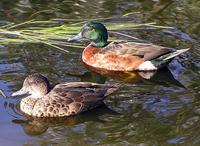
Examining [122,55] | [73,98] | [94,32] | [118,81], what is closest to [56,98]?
[73,98]

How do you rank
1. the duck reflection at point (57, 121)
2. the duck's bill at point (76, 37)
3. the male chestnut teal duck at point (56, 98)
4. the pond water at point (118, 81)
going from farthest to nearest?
the duck's bill at point (76, 37)
the male chestnut teal duck at point (56, 98)
the duck reflection at point (57, 121)
the pond water at point (118, 81)

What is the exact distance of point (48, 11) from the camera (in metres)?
10.4

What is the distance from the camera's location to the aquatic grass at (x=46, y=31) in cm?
Answer: 865

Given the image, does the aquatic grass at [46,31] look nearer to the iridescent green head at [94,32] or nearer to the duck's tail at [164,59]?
the iridescent green head at [94,32]

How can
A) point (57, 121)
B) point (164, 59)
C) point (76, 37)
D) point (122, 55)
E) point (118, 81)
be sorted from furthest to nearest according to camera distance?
point (76, 37) → point (122, 55) → point (164, 59) → point (118, 81) → point (57, 121)

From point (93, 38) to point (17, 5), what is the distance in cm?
232

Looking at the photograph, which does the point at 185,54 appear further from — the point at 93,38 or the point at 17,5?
the point at 17,5

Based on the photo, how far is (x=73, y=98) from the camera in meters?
7.01

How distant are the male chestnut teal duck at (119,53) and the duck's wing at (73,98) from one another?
4.82ft

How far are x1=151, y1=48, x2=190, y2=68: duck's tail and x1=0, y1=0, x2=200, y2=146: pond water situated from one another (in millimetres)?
116

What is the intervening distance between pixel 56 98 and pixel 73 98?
189 millimetres

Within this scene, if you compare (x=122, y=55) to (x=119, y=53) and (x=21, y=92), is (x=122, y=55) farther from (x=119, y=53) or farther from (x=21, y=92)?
(x=21, y=92)

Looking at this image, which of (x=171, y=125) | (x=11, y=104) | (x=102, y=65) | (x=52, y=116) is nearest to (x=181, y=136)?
(x=171, y=125)

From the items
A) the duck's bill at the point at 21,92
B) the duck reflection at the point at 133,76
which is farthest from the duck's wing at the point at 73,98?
the duck reflection at the point at 133,76
